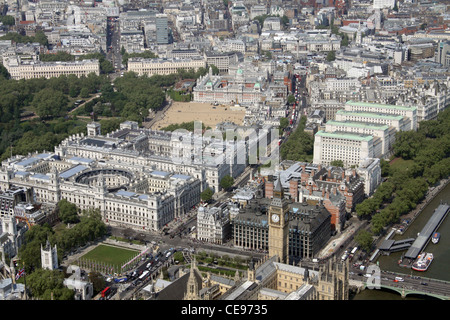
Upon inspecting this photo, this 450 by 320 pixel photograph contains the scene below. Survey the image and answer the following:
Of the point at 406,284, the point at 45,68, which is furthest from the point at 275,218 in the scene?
the point at 45,68

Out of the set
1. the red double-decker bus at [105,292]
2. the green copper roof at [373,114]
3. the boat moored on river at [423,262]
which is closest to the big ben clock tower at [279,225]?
the boat moored on river at [423,262]

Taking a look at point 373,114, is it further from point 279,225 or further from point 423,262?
point 279,225

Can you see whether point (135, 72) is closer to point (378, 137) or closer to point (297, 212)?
point (378, 137)

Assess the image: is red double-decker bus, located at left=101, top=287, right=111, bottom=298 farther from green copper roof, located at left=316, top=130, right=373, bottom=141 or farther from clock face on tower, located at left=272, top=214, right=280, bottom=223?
green copper roof, located at left=316, top=130, right=373, bottom=141

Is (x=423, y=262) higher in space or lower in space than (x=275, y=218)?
lower

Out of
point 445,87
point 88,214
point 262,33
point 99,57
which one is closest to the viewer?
point 88,214

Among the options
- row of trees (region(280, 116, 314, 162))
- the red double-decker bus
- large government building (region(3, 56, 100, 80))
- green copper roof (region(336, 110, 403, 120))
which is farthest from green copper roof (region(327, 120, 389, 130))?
large government building (region(3, 56, 100, 80))

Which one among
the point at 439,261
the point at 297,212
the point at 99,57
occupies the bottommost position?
the point at 439,261
